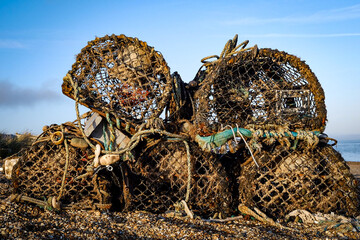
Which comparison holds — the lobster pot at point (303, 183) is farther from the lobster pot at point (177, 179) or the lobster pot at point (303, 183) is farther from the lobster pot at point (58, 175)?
the lobster pot at point (58, 175)

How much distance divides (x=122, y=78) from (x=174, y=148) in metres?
0.79

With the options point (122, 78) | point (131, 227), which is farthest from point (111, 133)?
point (131, 227)

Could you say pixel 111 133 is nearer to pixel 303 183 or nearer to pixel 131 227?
pixel 131 227

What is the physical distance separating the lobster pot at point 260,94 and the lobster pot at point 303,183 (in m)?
0.29

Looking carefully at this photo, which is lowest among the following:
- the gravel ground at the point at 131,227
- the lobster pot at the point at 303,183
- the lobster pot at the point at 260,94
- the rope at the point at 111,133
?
the gravel ground at the point at 131,227

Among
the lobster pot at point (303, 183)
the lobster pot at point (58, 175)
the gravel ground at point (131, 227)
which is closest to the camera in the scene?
the gravel ground at point (131, 227)

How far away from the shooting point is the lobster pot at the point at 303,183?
289cm

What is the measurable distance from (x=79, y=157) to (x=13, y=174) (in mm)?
571

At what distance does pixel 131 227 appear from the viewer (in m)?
2.39

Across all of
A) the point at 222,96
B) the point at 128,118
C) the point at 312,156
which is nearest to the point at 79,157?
the point at 128,118

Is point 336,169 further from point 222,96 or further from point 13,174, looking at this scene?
point 13,174

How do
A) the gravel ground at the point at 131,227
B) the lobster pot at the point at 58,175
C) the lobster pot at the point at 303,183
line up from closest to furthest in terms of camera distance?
1. the gravel ground at the point at 131,227
2. the lobster pot at the point at 58,175
3. the lobster pot at the point at 303,183

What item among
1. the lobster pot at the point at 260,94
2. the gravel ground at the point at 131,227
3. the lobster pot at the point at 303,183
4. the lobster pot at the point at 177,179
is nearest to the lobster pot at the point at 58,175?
the gravel ground at the point at 131,227

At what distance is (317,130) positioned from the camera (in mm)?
3029
